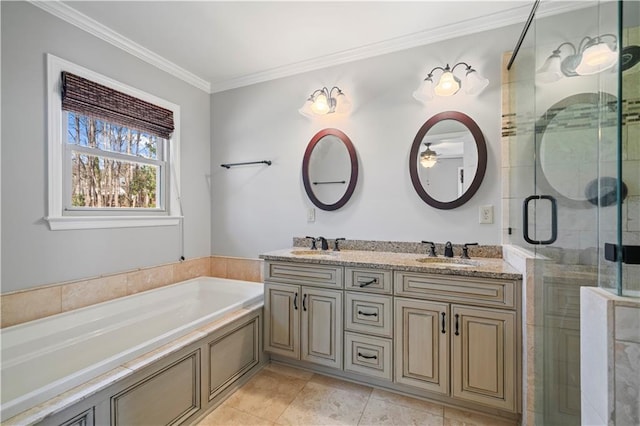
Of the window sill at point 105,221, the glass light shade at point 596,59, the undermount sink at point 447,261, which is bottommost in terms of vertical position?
the undermount sink at point 447,261

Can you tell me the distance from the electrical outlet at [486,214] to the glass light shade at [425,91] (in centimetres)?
91

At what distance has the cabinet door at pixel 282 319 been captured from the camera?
2.07 m

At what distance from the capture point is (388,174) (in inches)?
89.7

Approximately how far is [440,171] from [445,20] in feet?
3.50

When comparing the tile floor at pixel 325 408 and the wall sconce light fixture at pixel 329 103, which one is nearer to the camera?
the tile floor at pixel 325 408

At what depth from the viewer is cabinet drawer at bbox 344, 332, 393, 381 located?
1807mm

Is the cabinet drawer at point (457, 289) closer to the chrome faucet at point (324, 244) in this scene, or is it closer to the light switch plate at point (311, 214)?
the chrome faucet at point (324, 244)

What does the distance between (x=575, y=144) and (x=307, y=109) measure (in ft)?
6.06

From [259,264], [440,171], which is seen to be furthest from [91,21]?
[440,171]

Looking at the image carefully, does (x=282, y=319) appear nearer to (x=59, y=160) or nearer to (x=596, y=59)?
(x=59, y=160)

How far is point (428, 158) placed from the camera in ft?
7.06

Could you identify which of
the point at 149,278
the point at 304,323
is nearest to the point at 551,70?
the point at 304,323

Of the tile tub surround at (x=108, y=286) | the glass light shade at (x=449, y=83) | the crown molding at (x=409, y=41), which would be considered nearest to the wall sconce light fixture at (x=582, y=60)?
the crown molding at (x=409, y=41)

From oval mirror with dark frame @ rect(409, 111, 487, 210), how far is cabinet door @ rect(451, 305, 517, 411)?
815 mm
